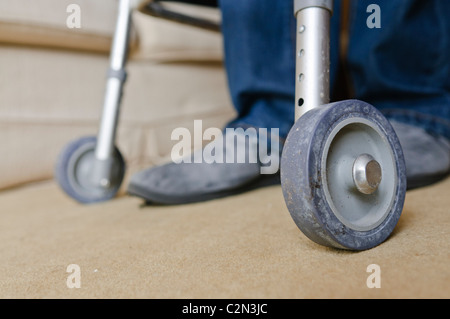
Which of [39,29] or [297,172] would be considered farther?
[39,29]

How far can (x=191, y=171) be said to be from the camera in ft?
2.15

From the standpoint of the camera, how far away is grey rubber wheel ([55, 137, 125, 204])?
751 millimetres

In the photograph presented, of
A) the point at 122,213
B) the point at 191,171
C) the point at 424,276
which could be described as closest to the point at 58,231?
the point at 122,213

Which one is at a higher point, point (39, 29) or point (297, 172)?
point (39, 29)

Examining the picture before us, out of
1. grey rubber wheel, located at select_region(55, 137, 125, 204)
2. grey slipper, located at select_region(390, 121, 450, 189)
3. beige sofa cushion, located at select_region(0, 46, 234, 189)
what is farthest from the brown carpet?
beige sofa cushion, located at select_region(0, 46, 234, 189)

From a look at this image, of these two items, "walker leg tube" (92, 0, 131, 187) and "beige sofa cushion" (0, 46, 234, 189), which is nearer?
"walker leg tube" (92, 0, 131, 187)

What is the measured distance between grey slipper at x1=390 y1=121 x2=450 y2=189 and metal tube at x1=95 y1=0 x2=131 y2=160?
19.8 inches

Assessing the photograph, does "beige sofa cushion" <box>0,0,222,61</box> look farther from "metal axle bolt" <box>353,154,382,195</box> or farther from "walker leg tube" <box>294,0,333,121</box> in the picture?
"metal axle bolt" <box>353,154,382,195</box>

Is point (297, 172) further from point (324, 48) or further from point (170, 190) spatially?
point (170, 190)

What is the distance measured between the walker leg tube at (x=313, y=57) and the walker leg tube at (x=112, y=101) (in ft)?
1.37

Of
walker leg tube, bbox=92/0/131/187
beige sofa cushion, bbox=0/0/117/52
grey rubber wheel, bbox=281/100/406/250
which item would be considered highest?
beige sofa cushion, bbox=0/0/117/52

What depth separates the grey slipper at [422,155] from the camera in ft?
1.98

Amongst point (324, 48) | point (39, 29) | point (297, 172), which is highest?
point (39, 29)
